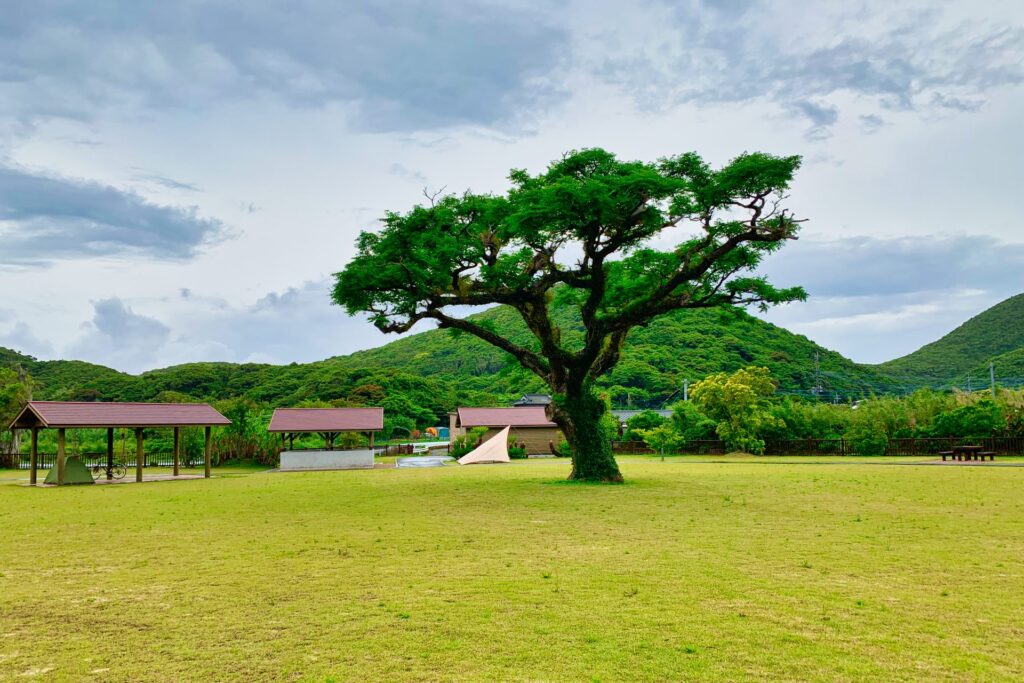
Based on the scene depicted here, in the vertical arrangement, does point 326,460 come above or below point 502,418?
below

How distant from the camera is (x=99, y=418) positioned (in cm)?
2503

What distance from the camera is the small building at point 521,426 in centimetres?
4491

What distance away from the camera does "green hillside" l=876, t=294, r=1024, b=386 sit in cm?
6656

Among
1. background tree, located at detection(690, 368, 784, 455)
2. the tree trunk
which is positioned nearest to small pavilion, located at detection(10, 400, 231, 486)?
the tree trunk

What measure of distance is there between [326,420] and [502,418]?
39.2 feet

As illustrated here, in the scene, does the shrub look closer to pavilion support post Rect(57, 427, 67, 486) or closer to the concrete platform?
the concrete platform

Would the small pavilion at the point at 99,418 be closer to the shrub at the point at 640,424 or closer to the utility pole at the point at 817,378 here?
the shrub at the point at 640,424

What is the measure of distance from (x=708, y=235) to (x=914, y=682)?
15327mm

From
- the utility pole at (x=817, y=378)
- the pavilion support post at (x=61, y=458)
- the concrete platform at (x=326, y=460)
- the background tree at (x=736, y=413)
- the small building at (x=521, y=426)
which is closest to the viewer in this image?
the pavilion support post at (x=61, y=458)

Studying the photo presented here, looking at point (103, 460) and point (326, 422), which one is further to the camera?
point (103, 460)

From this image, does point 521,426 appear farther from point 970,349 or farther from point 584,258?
point 970,349

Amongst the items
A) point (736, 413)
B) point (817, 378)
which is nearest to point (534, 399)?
point (736, 413)

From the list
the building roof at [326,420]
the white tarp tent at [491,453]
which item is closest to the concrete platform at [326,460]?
the building roof at [326,420]

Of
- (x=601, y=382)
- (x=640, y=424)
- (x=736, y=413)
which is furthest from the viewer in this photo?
(x=601, y=382)
